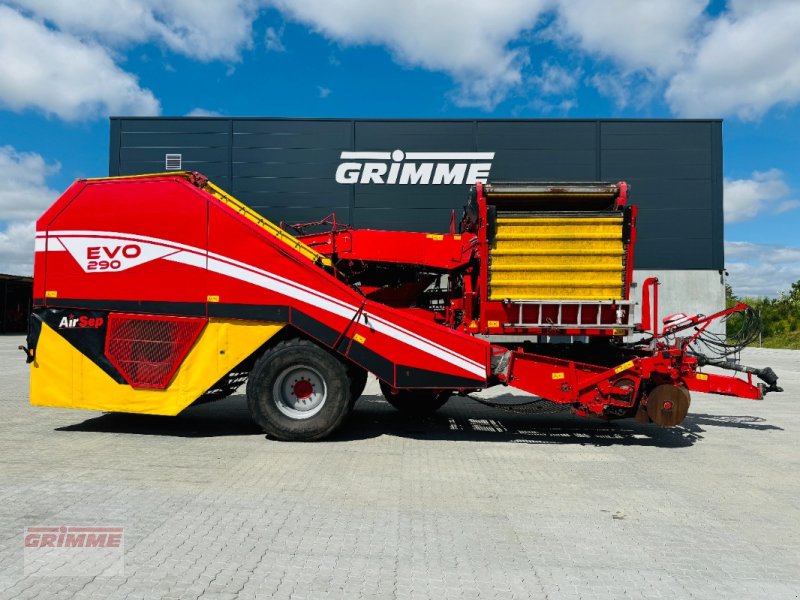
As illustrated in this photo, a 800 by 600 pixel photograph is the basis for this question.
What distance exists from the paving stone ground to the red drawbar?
0.73 meters

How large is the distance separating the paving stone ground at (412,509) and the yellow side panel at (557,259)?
175cm

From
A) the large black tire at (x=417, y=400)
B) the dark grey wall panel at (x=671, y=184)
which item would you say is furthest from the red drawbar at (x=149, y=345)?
the dark grey wall panel at (x=671, y=184)

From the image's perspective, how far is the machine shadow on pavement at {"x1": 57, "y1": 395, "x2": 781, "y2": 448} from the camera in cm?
658

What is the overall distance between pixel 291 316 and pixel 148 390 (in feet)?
5.99

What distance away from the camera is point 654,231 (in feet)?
63.6

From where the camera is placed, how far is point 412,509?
408 centimetres

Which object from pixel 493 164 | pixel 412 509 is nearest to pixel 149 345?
pixel 412 509

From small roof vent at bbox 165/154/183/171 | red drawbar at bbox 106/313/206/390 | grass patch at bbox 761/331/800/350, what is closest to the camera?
red drawbar at bbox 106/313/206/390

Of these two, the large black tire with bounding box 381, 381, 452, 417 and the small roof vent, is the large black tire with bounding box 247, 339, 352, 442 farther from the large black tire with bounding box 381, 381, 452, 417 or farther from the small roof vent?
the small roof vent

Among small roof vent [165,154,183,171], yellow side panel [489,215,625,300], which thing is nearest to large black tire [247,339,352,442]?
yellow side panel [489,215,625,300]

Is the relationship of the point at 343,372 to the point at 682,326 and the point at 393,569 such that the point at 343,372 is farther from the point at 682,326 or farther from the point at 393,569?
the point at 682,326

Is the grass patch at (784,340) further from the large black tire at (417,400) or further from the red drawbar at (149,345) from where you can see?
the red drawbar at (149,345)

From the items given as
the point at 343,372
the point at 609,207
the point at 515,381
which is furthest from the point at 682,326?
the point at 343,372

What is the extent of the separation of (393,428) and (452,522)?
3.24m
